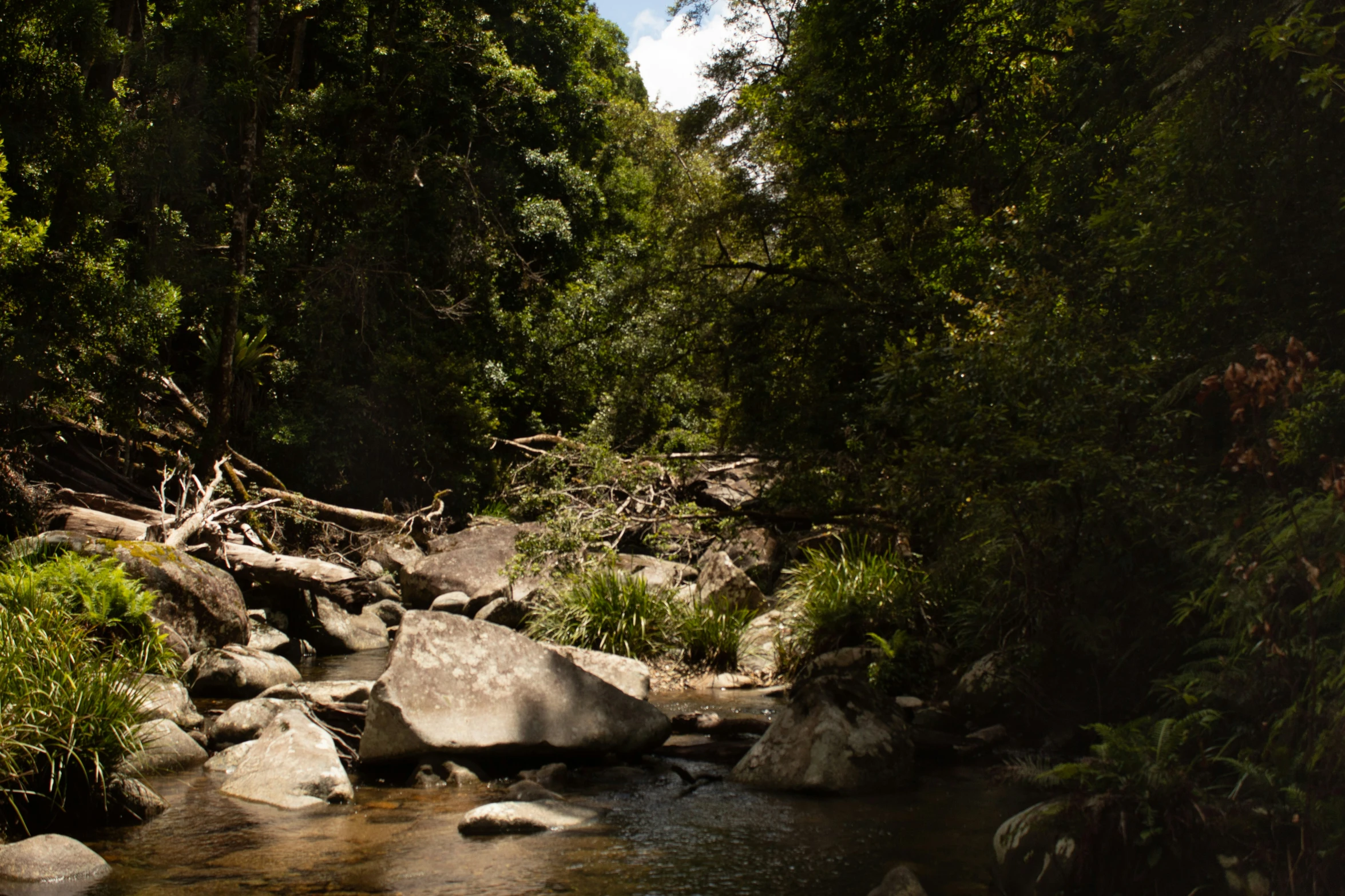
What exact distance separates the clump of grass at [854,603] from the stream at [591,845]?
2.98 metres

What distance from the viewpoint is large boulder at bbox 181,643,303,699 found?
27.4ft

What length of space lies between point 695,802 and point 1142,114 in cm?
540

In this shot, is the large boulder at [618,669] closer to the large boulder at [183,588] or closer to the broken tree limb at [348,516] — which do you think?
the large boulder at [183,588]

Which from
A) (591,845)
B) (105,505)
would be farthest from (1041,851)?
(105,505)

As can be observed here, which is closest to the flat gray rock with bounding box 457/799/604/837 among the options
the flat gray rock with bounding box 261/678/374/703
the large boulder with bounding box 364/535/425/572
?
the flat gray rock with bounding box 261/678/374/703

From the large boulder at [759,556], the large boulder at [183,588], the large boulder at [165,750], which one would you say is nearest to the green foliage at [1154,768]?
the large boulder at [165,750]

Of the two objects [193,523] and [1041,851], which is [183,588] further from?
[1041,851]

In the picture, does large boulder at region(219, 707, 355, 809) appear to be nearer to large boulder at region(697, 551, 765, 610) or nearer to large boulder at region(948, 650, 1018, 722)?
large boulder at region(948, 650, 1018, 722)

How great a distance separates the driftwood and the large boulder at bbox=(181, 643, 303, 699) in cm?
201

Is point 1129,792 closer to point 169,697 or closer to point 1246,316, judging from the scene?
point 1246,316

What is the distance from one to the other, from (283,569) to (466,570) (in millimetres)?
2874

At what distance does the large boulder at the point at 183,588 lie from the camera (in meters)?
8.76

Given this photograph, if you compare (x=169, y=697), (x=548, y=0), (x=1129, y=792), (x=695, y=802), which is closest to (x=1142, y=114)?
(x=1129, y=792)

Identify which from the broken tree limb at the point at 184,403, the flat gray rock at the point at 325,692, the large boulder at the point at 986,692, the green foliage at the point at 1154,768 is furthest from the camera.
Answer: the broken tree limb at the point at 184,403
